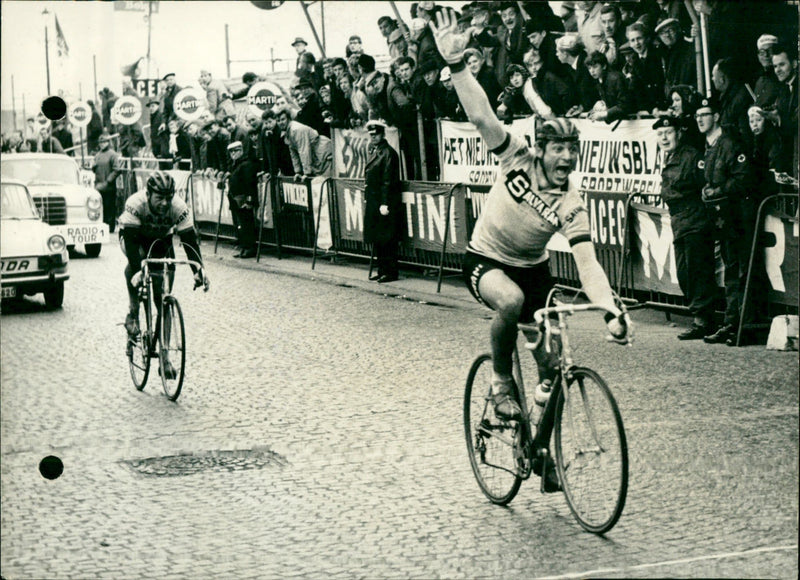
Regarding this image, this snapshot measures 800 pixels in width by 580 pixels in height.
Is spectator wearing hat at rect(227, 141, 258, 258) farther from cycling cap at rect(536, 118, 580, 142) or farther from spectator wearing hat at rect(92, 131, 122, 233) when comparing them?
cycling cap at rect(536, 118, 580, 142)

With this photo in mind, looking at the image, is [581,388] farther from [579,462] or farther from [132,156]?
[132,156]

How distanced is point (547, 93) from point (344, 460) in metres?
1.80

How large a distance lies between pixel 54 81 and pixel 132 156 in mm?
1462

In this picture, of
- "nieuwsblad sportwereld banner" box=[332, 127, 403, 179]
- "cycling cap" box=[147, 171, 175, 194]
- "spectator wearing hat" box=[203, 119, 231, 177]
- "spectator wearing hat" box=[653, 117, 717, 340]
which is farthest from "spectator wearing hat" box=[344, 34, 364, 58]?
"nieuwsblad sportwereld banner" box=[332, 127, 403, 179]

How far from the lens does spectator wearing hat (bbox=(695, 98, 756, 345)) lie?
21.1 ft

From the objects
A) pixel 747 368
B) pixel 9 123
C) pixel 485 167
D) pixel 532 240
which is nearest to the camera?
pixel 9 123

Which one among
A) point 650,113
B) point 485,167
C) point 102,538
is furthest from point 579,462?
point 485,167

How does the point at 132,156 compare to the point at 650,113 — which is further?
the point at 650,113

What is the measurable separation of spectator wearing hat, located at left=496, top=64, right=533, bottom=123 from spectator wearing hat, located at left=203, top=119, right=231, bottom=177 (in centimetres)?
107

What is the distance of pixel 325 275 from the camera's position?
12.3 metres

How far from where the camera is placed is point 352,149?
11625 mm

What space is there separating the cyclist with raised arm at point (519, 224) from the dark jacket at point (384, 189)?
5.78 metres

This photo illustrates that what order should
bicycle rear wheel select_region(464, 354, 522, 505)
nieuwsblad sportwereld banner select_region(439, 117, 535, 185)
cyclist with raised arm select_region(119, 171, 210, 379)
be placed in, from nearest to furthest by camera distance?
bicycle rear wheel select_region(464, 354, 522, 505) → cyclist with raised arm select_region(119, 171, 210, 379) → nieuwsblad sportwereld banner select_region(439, 117, 535, 185)

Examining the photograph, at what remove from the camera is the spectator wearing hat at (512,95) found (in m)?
5.00
